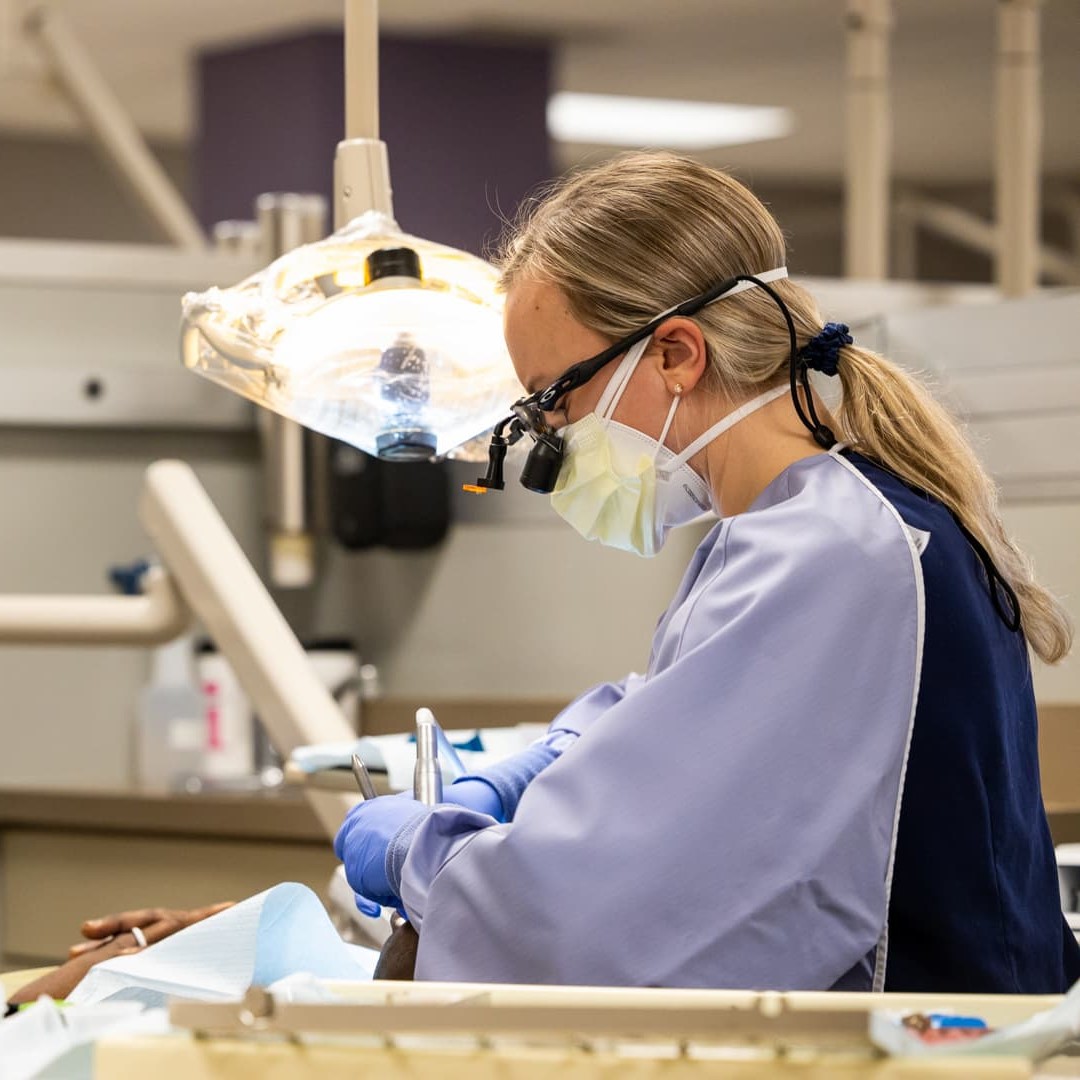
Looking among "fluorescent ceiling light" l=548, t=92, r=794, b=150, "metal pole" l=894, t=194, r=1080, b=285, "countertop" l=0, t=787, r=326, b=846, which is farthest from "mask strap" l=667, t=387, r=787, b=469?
"metal pole" l=894, t=194, r=1080, b=285

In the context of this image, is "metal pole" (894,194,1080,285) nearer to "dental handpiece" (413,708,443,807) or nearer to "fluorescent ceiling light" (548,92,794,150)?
"fluorescent ceiling light" (548,92,794,150)

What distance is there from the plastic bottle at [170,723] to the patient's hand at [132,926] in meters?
1.60

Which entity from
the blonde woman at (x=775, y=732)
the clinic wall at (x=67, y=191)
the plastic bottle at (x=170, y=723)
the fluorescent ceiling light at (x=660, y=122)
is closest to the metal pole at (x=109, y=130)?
the plastic bottle at (x=170, y=723)

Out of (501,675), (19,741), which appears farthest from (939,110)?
(19,741)

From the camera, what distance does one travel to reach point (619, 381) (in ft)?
4.13

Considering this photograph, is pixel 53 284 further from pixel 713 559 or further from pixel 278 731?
pixel 713 559

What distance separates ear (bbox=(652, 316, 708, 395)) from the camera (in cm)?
122

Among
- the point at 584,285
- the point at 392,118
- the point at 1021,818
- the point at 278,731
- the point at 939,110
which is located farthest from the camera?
the point at 939,110

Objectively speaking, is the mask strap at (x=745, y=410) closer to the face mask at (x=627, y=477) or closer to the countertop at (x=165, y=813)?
the face mask at (x=627, y=477)

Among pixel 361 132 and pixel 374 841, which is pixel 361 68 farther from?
pixel 374 841

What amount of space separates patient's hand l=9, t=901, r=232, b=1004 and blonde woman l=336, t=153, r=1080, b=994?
261 mm

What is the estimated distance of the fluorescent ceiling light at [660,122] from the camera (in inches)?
236

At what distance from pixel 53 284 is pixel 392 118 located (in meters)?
2.15

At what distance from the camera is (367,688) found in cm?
317
